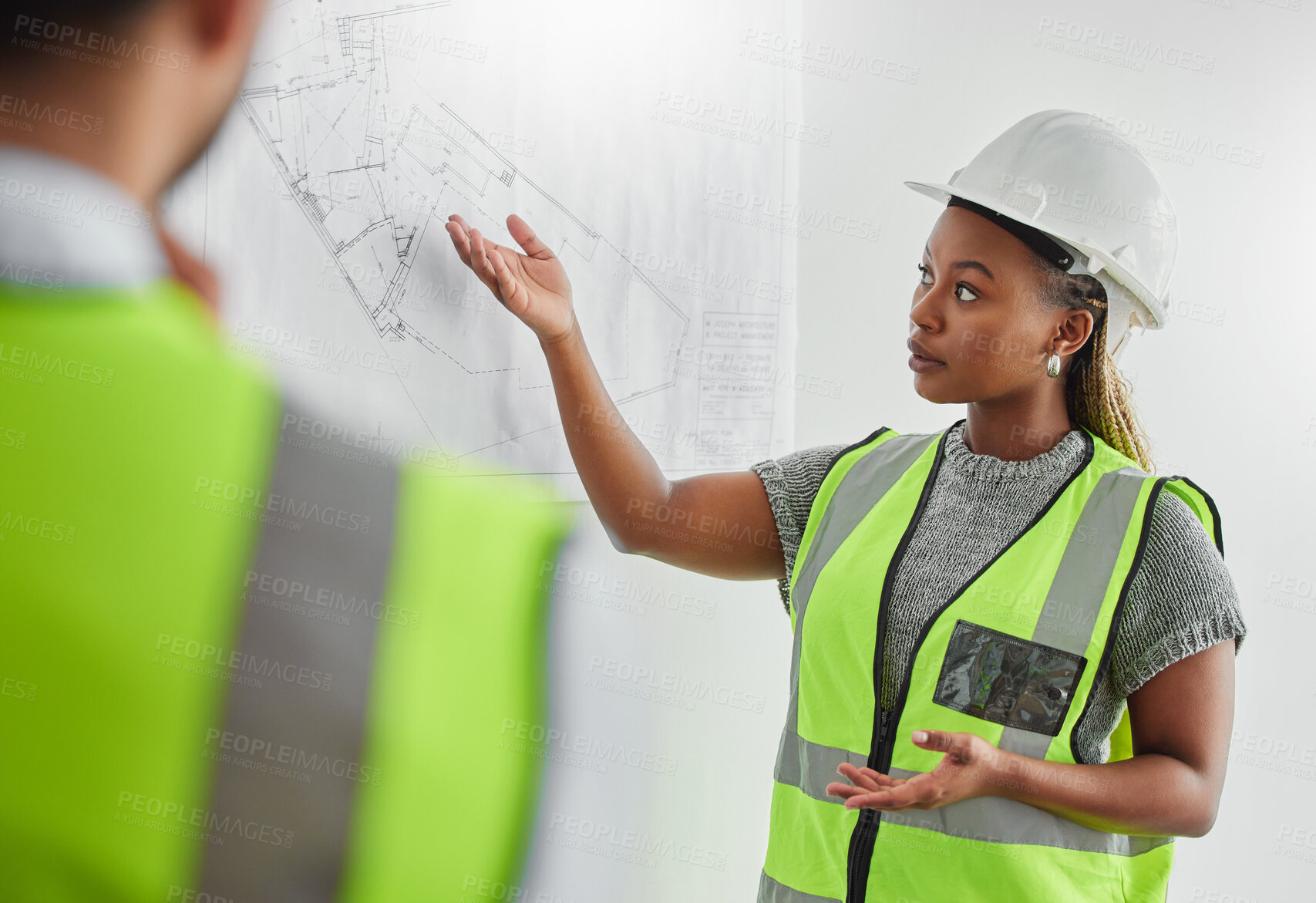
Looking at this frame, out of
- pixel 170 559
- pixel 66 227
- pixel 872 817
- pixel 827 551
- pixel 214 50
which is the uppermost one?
pixel 214 50

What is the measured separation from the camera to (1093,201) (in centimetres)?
111

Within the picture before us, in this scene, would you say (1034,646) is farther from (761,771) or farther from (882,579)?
(761,771)

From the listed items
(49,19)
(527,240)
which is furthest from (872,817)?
(49,19)

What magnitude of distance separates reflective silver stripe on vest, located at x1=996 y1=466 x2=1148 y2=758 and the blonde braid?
0.39 feet

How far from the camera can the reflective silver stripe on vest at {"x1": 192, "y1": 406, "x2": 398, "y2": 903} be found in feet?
3.67

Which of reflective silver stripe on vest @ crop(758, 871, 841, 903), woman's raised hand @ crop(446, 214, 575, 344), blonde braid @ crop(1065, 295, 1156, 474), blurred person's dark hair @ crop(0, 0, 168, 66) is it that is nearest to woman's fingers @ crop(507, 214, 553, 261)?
woman's raised hand @ crop(446, 214, 575, 344)

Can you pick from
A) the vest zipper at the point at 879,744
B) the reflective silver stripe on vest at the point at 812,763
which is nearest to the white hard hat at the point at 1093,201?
the vest zipper at the point at 879,744

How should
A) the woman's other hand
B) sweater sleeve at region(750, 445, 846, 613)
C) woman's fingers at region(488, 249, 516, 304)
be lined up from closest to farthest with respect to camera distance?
the woman's other hand < woman's fingers at region(488, 249, 516, 304) < sweater sleeve at region(750, 445, 846, 613)

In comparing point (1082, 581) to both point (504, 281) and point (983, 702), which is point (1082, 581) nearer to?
point (983, 702)

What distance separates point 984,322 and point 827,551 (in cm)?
30

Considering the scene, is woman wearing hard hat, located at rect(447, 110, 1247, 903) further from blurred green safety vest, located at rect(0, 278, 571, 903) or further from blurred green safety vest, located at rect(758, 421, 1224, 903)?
blurred green safety vest, located at rect(0, 278, 571, 903)

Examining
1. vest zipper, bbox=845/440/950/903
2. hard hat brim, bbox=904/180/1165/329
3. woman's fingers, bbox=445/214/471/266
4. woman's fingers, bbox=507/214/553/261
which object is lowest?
vest zipper, bbox=845/440/950/903

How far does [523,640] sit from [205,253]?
24.2 inches

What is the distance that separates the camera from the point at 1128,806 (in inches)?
37.8
